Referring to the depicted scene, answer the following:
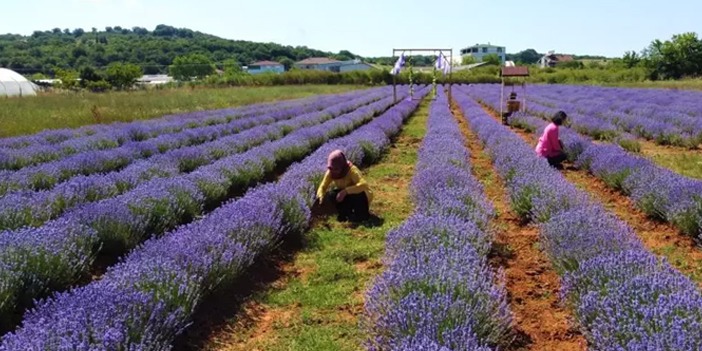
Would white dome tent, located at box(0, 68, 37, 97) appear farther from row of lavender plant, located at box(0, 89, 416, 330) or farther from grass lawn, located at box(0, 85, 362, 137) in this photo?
row of lavender plant, located at box(0, 89, 416, 330)

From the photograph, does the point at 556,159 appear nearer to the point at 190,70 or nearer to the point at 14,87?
the point at 14,87

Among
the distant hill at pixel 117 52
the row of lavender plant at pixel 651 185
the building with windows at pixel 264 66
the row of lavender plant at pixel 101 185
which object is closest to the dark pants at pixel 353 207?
the row of lavender plant at pixel 101 185

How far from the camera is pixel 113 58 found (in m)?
96.7

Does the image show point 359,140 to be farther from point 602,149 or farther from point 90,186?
point 90,186

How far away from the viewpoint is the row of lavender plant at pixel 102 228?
140 inches

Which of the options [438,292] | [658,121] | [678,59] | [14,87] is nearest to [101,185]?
[438,292]

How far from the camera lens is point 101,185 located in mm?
6125

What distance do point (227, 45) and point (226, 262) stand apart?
12721 centimetres

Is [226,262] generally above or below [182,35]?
below

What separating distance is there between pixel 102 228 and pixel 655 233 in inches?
195

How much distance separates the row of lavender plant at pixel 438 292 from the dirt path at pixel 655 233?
1494 mm

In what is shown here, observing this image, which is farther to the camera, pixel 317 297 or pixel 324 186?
pixel 324 186

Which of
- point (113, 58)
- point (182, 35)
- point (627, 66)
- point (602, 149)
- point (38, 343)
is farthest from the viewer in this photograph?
point (182, 35)

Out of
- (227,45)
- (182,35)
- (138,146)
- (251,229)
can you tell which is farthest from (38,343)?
(182,35)
